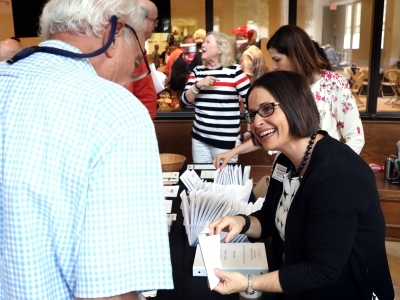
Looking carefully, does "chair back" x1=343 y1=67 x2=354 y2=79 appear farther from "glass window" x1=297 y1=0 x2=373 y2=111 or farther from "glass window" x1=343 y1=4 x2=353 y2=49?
"glass window" x1=343 y1=4 x2=353 y2=49

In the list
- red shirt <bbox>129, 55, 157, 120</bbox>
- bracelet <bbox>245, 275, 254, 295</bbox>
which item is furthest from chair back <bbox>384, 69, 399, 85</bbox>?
bracelet <bbox>245, 275, 254, 295</bbox>

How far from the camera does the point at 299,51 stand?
222cm

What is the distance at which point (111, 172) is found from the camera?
715 millimetres

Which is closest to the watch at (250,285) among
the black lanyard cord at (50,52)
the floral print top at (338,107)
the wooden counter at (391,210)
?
the black lanyard cord at (50,52)

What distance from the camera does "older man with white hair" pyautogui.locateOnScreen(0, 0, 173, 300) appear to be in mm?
717

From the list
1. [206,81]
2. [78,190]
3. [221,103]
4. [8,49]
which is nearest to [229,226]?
[78,190]

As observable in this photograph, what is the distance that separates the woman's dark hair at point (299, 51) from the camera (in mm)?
2223

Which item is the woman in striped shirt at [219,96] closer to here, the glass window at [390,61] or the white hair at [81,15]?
the glass window at [390,61]

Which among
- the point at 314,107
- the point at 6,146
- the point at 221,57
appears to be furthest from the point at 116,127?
the point at 221,57

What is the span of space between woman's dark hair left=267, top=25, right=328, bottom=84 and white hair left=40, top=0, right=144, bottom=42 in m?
1.48

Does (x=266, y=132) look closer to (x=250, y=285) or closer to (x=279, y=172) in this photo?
(x=279, y=172)

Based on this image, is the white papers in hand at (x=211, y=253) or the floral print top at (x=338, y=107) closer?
the white papers in hand at (x=211, y=253)

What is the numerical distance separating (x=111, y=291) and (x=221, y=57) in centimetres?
288

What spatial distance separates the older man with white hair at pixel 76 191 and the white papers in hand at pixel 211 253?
321 millimetres
